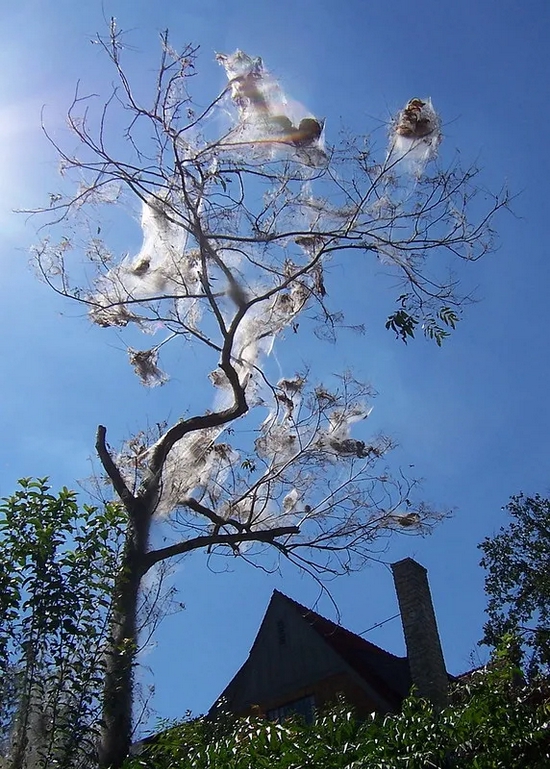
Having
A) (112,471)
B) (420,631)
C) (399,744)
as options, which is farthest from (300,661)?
(399,744)

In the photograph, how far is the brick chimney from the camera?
11.7m

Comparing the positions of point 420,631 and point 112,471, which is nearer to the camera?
point 112,471

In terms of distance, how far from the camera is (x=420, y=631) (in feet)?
40.1

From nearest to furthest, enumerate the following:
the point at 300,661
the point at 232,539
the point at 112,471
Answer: the point at 112,471 < the point at 232,539 < the point at 300,661

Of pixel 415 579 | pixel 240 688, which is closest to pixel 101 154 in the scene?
pixel 415 579

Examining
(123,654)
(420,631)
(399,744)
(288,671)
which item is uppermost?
(288,671)

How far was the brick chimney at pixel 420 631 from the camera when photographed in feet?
38.4

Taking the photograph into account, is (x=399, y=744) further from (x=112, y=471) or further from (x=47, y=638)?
(x=112, y=471)

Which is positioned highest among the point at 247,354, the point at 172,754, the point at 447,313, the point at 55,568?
the point at 247,354

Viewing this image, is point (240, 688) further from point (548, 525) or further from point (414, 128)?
point (414, 128)

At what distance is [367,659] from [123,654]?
9266mm

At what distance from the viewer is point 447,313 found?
30.3 ft

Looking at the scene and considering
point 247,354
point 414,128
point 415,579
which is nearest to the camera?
point 414,128

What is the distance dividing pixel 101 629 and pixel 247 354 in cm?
569
